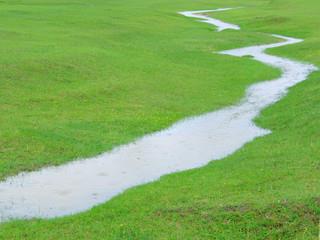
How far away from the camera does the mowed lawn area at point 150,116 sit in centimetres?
1578

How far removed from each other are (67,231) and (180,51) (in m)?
36.8

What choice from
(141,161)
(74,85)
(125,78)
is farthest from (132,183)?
(125,78)

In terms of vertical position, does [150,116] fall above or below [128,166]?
below

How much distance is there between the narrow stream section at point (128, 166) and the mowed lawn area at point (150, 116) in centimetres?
72

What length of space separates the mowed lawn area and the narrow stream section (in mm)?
720

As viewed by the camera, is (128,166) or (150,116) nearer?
(128,166)

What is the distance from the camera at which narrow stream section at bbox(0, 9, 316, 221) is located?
18719 mm

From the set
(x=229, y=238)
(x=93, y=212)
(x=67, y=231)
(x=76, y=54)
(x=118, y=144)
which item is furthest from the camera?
(x=76, y=54)

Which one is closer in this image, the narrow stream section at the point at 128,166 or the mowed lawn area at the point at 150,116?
the mowed lawn area at the point at 150,116

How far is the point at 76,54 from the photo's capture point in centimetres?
4153

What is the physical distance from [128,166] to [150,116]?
25.2 feet

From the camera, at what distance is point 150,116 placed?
99.1ft

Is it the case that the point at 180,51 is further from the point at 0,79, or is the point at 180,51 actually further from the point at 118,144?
the point at 118,144

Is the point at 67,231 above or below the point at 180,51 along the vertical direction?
above
